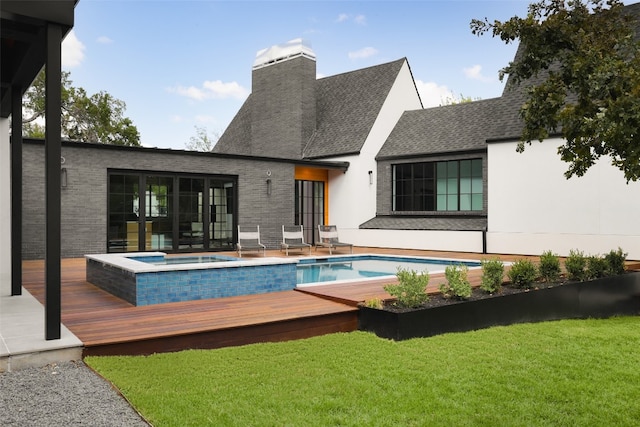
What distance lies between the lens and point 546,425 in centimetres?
361

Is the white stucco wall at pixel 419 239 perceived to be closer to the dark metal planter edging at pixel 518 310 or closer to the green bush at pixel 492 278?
the dark metal planter edging at pixel 518 310

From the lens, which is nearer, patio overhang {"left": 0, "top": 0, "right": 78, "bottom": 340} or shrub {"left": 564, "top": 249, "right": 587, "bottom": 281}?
patio overhang {"left": 0, "top": 0, "right": 78, "bottom": 340}

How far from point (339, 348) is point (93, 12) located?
34.0 m

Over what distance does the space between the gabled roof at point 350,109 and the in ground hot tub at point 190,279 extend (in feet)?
36.1

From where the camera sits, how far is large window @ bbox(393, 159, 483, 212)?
1598 cm

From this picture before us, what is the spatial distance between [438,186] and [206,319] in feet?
41.6

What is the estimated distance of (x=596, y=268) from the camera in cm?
889

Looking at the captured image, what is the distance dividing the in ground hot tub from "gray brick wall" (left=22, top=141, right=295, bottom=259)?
5095 millimetres

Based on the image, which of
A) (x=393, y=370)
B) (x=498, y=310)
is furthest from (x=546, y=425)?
(x=498, y=310)

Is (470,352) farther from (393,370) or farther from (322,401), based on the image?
(322,401)

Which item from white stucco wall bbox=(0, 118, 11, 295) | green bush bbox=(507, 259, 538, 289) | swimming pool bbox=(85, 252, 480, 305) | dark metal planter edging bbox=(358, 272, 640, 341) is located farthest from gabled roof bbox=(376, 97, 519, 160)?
white stucco wall bbox=(0, 118, 11, 295)

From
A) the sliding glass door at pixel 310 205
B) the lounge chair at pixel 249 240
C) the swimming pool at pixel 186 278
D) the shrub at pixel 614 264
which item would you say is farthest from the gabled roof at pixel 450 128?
the swimming pool at pixel 186 278

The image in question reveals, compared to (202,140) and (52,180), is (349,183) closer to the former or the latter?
(52,180)

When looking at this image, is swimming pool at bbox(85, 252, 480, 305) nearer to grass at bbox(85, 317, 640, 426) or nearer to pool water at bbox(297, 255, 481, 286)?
grass at bbox(85, 317, 640, 426)
